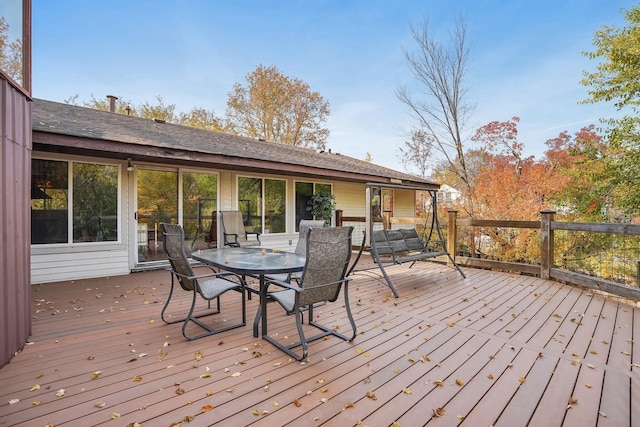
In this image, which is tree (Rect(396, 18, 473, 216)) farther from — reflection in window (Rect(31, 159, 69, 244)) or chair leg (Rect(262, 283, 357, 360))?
reflection in window (Rect(31, 159, 69, 244))

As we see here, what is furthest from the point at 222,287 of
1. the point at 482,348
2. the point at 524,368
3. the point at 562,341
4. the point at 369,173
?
the point at 369,173

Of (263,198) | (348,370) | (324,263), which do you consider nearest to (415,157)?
(263,198)

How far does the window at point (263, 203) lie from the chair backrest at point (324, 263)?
5.09 meters

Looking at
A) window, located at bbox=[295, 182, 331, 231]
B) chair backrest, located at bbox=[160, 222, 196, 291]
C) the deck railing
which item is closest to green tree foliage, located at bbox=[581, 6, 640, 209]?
the deck railing

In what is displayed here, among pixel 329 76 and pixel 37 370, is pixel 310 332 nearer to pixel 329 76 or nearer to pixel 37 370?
pixel 37 370

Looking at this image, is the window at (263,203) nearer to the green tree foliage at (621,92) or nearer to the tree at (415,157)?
the green tree foliage at (621,92)

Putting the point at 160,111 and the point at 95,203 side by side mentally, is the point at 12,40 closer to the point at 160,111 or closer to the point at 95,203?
the point at 95,203

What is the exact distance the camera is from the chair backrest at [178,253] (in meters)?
2.91

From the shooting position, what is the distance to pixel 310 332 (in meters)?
3.07

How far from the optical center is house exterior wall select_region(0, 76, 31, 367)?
7.82 ft

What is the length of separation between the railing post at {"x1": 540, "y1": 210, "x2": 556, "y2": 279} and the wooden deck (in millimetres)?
1319

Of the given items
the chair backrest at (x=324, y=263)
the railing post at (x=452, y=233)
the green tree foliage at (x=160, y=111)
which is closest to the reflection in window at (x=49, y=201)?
the chair backrest at (x=324, y=263)

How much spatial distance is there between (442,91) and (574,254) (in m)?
6.18

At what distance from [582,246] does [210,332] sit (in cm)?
711
